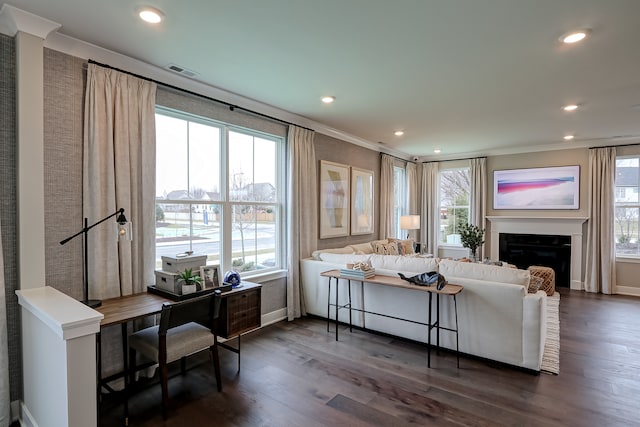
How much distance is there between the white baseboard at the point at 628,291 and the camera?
5617 mm

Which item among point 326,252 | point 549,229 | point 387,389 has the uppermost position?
point 549,229

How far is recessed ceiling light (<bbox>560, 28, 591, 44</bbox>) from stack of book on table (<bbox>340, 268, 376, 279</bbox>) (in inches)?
103

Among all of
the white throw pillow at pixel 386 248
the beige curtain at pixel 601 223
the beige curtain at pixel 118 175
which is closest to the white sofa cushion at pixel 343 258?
the white throw pillow at pixel 386 248

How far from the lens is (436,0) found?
198 cm

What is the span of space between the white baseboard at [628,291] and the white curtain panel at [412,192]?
11.9 ft

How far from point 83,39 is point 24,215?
1.38 m

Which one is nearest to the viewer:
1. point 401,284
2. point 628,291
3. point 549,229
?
point 401,284

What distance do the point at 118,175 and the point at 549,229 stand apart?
707 cm

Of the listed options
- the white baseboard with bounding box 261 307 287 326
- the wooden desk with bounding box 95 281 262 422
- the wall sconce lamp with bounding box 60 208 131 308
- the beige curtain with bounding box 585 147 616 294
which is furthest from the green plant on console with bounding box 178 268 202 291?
the beige curtain with bounding box 585 147 616 294

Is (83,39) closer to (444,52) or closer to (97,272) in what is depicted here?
(97,272)

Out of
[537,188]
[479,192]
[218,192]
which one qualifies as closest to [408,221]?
[479,192]

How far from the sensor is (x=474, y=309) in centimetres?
320

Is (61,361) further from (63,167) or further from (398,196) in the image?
(398,196)

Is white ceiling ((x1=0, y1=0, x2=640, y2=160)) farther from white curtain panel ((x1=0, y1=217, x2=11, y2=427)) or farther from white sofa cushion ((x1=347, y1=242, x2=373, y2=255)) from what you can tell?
white sofa cushion ((x1=347, y1=242, x2=373, y2=255))
